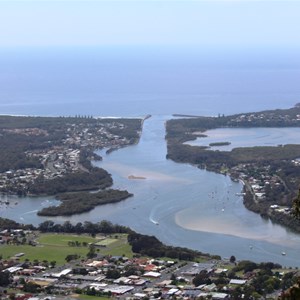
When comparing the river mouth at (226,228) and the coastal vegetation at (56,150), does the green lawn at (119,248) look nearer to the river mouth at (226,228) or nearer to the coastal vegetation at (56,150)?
Result: the river mouth at (226,228)

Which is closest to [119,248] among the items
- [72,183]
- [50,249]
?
[50,249]

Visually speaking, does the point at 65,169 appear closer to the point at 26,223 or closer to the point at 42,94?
the point at 26,223

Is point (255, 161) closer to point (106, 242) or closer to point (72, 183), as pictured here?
point (72, 183)

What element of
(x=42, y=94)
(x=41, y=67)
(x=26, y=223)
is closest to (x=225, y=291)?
(x=26, y=223)

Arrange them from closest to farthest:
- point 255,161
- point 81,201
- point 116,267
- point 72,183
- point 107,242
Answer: point 116,267 → point 107,242 → point 81,201 → point 72,183 → point 255,161

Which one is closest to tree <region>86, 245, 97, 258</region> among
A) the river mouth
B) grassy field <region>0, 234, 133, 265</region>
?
grassy field <region>0, 234, 133, 265</region>

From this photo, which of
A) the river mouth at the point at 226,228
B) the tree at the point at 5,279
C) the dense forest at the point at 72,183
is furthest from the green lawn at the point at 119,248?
the dense forest at the point at 72,183
